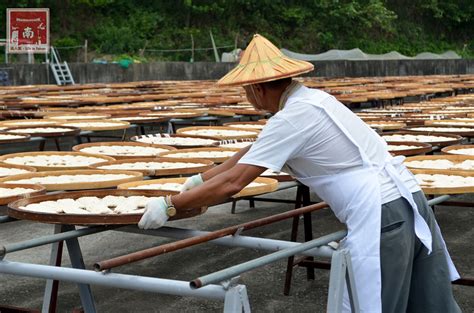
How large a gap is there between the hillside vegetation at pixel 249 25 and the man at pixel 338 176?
2842 centimetres

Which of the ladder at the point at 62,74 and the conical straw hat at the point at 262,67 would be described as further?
the ladder at the point at 62,74

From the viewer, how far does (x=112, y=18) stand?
36719 millimetres

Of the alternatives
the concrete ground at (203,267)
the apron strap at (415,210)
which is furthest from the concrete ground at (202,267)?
the apron strap at (415,210)

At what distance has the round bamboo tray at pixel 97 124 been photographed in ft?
25.0

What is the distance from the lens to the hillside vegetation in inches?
1358

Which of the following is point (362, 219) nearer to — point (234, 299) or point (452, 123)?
point (234, 299)

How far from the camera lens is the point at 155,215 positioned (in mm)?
2822

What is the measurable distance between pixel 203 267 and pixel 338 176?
3176 millimetres

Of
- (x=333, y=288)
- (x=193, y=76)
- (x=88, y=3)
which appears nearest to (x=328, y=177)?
(x=333, y=288)

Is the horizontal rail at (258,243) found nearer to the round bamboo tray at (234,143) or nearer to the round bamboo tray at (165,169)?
the round bamboo tray at (165,169)

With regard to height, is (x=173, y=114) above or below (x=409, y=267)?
above

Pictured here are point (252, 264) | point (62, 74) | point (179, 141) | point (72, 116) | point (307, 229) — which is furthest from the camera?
point (62, 74)

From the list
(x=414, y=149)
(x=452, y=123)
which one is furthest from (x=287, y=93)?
(x=452, y=123)

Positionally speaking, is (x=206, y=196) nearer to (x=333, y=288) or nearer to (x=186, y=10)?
(x=333, y=288)
